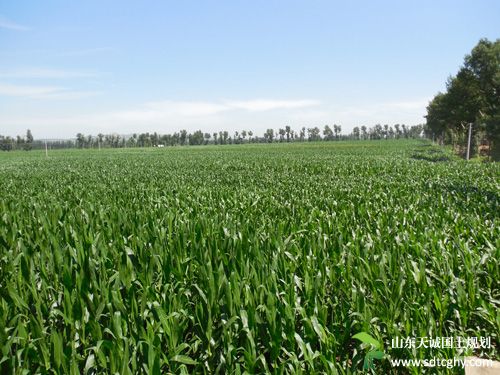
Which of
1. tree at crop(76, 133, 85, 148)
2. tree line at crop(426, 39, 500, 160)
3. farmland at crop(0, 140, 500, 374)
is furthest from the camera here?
tree at crop(76, 133, 85, 148)

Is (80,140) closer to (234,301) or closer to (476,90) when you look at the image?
(476,90)

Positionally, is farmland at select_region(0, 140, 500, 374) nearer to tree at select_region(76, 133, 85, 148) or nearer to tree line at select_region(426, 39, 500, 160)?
tree line at select_region(426, 39, 500, 160)

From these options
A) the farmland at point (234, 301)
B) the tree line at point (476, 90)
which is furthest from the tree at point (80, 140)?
the farmland at point (234, 301)

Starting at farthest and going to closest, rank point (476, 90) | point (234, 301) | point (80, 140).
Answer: point (80, 140)
point (476, 90)
point (234, 301)

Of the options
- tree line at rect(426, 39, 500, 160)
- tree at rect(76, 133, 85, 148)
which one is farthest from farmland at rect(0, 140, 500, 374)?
tree at rect(76, 133, 85, 148)

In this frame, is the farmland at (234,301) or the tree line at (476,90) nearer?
the farmland at (234,301)

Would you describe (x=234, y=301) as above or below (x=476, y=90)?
below

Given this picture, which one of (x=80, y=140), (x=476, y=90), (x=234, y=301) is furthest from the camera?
(x=80, y=140)

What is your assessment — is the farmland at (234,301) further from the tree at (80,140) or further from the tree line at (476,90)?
the tree at (80,140)

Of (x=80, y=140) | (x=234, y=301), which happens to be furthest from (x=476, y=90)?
(x=80, y=140)

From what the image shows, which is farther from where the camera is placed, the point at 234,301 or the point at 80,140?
the point at 80,140

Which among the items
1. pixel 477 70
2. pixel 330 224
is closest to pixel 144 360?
pixel 330 224

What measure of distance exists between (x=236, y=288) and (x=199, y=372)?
73cm

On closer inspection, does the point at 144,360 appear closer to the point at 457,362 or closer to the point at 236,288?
the point at 236,288
